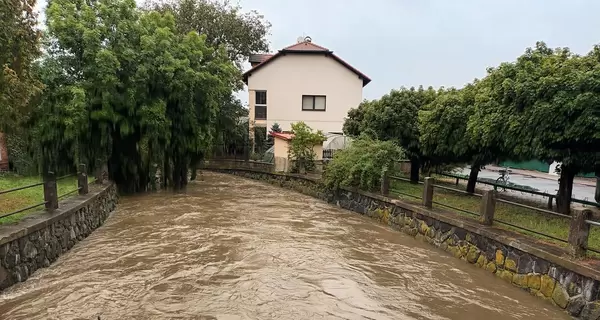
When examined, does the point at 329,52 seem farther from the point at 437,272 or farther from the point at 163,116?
the point at 437,272

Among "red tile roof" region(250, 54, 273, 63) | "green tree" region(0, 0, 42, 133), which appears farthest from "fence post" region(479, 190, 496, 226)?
"red tile roof" region(250, 54, 273, 63)

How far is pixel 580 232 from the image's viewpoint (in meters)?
5.49

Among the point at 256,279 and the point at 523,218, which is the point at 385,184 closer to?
the point at 523,218

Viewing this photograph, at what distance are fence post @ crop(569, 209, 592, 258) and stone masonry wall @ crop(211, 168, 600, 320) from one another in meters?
0.30

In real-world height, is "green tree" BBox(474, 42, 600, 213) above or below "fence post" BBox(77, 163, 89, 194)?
above

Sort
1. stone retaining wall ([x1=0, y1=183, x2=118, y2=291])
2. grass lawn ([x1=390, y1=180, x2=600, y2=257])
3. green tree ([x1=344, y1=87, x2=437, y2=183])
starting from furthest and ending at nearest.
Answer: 1. green tree ([x1=344, y1=87, x2=437, y2=183])
2. grass lawn ([x1=390, y1=180, x2=600, y2=257])
3. stone retaining wall ([x1=0, y1=183, x2=118, y2=291])

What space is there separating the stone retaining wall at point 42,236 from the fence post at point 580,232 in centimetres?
812

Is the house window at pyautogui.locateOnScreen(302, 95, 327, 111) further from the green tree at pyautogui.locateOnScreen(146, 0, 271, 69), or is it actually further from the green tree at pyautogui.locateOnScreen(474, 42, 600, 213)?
the green tree at pyautogui.locateOnScreen(474, 42, 600, 213)

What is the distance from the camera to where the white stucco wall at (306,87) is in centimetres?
2819

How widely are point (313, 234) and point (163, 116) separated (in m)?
7.55

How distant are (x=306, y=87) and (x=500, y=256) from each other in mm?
22774

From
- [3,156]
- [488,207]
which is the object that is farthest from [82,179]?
[488,207]

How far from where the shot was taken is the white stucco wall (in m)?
28.2

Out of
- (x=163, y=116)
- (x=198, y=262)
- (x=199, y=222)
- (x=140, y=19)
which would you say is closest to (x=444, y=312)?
(x=198, y=262)
